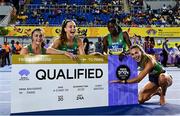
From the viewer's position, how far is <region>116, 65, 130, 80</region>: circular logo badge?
23.8ft

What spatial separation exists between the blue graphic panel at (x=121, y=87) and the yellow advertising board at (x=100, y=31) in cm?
1645

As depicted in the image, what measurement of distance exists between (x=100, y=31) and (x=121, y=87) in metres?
17.4

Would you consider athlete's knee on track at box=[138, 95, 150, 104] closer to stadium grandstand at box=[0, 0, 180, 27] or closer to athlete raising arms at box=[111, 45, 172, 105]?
athlete raising arms at box=[111, 45, 172, 105]

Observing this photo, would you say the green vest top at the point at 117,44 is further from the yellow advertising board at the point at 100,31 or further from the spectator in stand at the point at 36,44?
the yellow advertising board at the point at 100,31

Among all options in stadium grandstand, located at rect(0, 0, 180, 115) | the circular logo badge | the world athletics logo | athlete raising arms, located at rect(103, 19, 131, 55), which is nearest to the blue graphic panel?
the circular logo badge

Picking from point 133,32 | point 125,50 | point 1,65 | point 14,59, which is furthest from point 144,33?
point 14,59

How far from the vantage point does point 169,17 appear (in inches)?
1110

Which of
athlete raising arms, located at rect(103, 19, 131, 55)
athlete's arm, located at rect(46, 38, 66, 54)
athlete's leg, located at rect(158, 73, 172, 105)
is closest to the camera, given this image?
athlete's arm, located at rect(46, 38, 66, 54)

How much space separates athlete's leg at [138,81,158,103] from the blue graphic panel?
0.14 m

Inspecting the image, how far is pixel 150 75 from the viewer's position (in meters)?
7.57

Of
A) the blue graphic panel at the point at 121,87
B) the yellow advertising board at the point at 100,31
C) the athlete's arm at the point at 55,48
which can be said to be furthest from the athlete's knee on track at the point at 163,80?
the yellow advertising board at the point at 100,31

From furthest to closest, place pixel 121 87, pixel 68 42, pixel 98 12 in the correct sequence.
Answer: pixel 98 12 → pixel 121 87 → pixel 68 42
